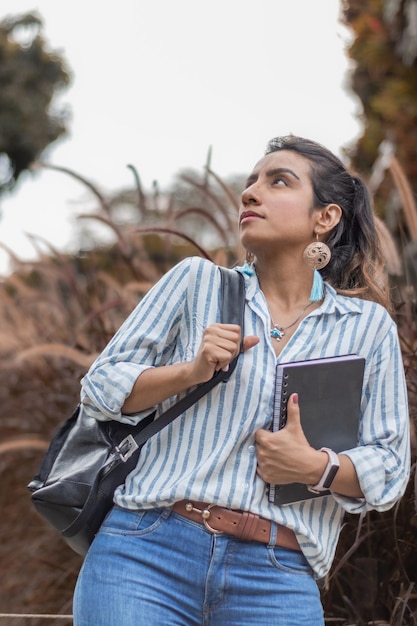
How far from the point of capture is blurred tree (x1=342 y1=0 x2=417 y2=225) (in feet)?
20.1

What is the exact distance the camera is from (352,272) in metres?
2.33

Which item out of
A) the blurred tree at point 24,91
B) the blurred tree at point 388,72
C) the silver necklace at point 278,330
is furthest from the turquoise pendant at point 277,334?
the blurred tree at point 24,91

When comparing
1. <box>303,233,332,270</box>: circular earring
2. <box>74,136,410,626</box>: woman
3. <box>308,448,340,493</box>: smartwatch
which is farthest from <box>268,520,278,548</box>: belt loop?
<box>303,233,332,270</box>: circular earring

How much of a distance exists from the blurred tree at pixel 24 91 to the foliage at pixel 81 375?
754 inches

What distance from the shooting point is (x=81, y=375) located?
384 cm

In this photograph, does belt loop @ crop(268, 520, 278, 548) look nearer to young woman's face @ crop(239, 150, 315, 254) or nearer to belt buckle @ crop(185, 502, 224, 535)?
belt buckle @ crop(185, 502, 224, 535)

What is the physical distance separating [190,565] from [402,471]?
1.60 ft

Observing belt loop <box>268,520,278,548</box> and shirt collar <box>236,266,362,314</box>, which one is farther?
shirt collar <box>236,266,362,314</box>

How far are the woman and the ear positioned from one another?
0.01 metres

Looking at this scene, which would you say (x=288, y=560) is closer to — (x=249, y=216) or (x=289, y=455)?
(x=289, y=455)

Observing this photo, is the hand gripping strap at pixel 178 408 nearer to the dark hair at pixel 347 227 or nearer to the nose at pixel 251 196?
the nose at pixel 251 196

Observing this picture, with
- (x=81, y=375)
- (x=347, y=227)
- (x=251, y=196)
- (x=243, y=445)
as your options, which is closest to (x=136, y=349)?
(x=243, y=445)

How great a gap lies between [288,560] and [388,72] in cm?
530

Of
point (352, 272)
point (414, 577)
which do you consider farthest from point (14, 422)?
point (352, 272)
